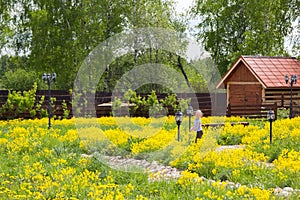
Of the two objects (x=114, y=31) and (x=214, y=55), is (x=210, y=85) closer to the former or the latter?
(x=214, y=55)

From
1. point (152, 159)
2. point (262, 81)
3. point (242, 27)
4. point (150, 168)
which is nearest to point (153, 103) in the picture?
point (262, 81)

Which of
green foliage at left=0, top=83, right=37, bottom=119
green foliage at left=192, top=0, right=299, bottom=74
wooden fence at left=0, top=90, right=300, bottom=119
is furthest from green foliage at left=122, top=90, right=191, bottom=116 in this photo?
green foliage at left=192, top=0, right=299, bottom=74

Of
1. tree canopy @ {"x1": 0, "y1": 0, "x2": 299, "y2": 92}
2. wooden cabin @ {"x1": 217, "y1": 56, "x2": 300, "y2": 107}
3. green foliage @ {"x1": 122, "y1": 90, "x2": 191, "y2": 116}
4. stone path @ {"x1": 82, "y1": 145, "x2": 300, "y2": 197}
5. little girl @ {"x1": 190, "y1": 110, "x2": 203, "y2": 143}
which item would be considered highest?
tree canopy @ {"x1": 0, "y1": 0, "x2": 299, "y2": 92}

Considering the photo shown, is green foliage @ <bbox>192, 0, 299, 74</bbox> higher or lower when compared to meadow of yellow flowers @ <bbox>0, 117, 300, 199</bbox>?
higher

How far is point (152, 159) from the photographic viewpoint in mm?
10930

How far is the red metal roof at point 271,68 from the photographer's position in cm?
2505

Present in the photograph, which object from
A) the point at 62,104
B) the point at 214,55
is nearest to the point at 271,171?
the point at 62,104

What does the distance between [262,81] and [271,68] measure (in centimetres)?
216

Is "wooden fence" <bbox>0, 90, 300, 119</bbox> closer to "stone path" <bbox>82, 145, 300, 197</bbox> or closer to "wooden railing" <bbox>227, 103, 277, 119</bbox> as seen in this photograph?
"wooden railing" <bbox>227, 103, 277, 119</bbox>

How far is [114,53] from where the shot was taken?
31766 mm

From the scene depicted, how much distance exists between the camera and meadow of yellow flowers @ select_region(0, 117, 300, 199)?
7.21m

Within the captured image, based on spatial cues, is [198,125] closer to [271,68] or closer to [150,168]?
[150,168]

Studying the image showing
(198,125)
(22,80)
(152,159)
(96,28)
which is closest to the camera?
(152,159)

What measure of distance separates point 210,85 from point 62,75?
20.2m
